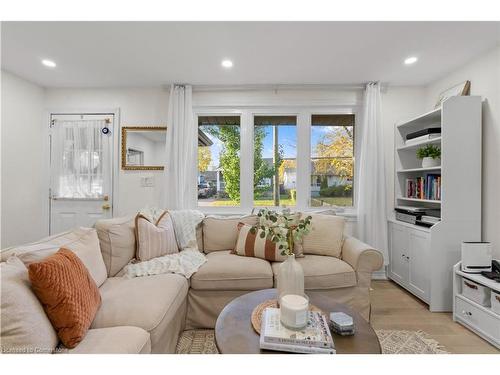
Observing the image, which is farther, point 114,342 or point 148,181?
point 148,181

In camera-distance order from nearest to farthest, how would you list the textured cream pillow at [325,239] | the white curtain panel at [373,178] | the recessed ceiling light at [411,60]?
1. the textured cream pillow at [325,239]
2. the recessed ceiling light at [411,60]
3. the white curtain panel at [373,178]

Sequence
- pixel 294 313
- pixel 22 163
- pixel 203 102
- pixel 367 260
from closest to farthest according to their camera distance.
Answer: pixel 294 313 → pixel 367 260 → pixel 22 163 → pixel 203 102

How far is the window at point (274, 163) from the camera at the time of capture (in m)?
3.39

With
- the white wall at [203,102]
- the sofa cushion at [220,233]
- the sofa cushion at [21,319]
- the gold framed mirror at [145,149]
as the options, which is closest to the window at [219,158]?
the white wall at [203,102]

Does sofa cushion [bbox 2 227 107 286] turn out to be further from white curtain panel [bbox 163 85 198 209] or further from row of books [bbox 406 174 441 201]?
row of books [bbox 406 174 441 201]

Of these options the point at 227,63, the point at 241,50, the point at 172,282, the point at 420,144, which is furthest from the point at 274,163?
the point at 172,282

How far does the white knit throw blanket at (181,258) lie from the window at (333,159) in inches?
66.5

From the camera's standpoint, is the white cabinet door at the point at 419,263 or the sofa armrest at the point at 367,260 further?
the white cabinet door at the point at 419,263

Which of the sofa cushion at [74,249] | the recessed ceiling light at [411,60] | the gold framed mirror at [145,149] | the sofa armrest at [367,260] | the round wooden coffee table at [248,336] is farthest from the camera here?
the gold framed mirror at [145,149]

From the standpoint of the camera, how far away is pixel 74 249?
1.58m

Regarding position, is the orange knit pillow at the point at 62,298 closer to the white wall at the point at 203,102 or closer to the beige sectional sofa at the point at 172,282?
the beige sectional sofa at the point at 172,282

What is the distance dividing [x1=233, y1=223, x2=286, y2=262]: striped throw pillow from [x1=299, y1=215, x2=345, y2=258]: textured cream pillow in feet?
1.12

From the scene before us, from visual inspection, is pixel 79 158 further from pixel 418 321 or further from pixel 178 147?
pixel 418 321

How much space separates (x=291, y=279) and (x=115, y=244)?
149cm
